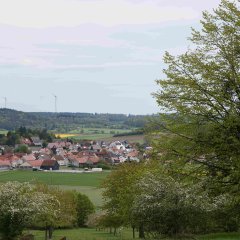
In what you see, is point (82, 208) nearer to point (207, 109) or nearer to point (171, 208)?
point (171, 208)

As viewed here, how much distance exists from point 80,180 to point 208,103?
276 feet

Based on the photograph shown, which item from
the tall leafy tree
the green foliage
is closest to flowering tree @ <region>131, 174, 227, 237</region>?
the tall leafy tree

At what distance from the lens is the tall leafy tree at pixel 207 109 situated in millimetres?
19047

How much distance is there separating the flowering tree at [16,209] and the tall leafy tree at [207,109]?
1231cm

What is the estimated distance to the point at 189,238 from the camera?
23.9 metres

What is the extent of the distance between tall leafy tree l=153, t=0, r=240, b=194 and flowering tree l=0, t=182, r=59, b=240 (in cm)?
1231

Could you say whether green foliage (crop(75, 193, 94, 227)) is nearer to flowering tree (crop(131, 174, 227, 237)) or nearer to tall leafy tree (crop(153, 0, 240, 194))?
flowering tree (crop(131, 174, 227, 237))

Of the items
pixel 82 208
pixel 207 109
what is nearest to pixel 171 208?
pixel 207 109

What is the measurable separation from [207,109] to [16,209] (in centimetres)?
1499

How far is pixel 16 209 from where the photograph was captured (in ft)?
98.3

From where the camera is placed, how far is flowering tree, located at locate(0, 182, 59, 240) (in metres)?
29.7

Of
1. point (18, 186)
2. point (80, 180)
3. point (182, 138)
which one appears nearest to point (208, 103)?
point (182, 138)

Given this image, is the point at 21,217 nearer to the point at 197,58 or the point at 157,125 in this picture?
the point at 157,125

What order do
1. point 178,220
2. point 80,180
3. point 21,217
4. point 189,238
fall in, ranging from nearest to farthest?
point 189,238 < point 178,220 < point 21,217 < point 80,180
